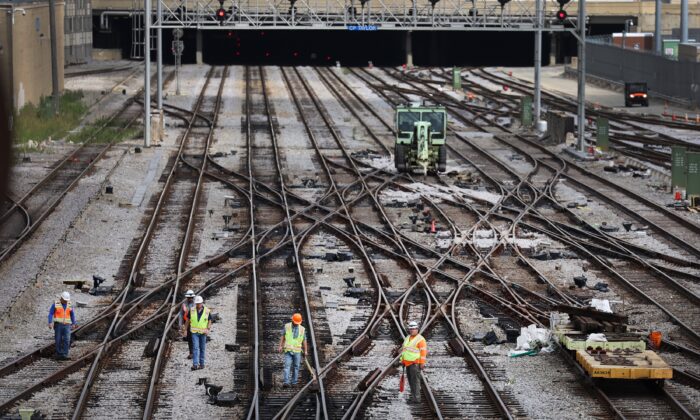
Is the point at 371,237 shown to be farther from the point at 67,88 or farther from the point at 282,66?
the point at 282,66

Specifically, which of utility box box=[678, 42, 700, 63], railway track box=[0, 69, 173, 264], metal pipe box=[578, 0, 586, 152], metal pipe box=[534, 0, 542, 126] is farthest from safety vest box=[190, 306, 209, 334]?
utility box box=[678, 42, 700, 63]

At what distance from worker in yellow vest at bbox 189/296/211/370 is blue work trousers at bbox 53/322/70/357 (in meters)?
1.84

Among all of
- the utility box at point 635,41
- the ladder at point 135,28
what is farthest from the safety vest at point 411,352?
the utility box at point 635,41

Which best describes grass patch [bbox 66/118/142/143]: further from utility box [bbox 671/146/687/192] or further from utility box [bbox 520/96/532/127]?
utility box [bbox 671/146/687/192]

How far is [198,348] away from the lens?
52.4 feet

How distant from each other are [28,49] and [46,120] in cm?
472

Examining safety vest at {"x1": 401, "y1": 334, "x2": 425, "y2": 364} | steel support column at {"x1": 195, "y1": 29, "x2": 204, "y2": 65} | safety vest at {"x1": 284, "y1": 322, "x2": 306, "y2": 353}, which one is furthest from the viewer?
steel support column at {"x1": 195, "y1": 29, "x2": 204, "y2": 65}

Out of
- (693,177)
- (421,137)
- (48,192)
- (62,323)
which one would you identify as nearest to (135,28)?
(48,192)

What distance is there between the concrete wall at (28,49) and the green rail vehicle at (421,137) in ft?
52.1

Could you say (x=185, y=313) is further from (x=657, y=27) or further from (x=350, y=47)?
(x=350, y=47)

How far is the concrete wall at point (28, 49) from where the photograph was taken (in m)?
48.0

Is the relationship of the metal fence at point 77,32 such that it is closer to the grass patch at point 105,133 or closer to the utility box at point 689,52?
the grass patch at point 105,133

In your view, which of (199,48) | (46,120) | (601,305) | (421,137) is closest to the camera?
(601,305)

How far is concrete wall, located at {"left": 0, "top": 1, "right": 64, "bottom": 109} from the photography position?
4800cm
